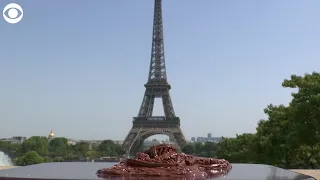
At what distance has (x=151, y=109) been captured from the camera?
2318 inches

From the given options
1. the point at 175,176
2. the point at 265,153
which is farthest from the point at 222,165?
the point at 265,153

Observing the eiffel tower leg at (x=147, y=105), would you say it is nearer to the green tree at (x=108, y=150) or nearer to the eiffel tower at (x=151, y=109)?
the eiffel tower at (x=151, y=109)

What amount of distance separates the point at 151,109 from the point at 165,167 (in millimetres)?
51934

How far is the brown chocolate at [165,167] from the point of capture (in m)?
6.57

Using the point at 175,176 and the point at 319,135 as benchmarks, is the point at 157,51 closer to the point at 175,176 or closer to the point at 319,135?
the point at 319,135

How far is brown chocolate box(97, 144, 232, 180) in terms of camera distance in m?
6.57

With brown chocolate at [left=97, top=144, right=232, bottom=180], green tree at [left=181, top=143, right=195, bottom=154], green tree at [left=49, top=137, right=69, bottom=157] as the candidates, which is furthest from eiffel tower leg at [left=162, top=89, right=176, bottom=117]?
brown chocolate at [left=97, top=144, right=232, bottom=180]

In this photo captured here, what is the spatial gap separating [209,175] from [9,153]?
241ft

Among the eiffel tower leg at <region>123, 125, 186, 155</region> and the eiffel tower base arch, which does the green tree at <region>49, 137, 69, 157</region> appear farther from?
the eiffel tower base arch

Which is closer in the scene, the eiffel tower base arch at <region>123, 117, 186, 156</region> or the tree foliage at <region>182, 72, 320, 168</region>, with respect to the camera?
the tree foliage at <region>182, 72, 320, 168</region>

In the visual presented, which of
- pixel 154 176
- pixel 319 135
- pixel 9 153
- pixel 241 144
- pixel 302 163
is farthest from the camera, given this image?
pixel 9 153

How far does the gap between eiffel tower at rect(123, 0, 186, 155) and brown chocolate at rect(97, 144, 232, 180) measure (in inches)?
1883

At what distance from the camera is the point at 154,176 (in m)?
6.44

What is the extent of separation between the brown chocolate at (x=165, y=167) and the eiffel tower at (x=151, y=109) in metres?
47.8
